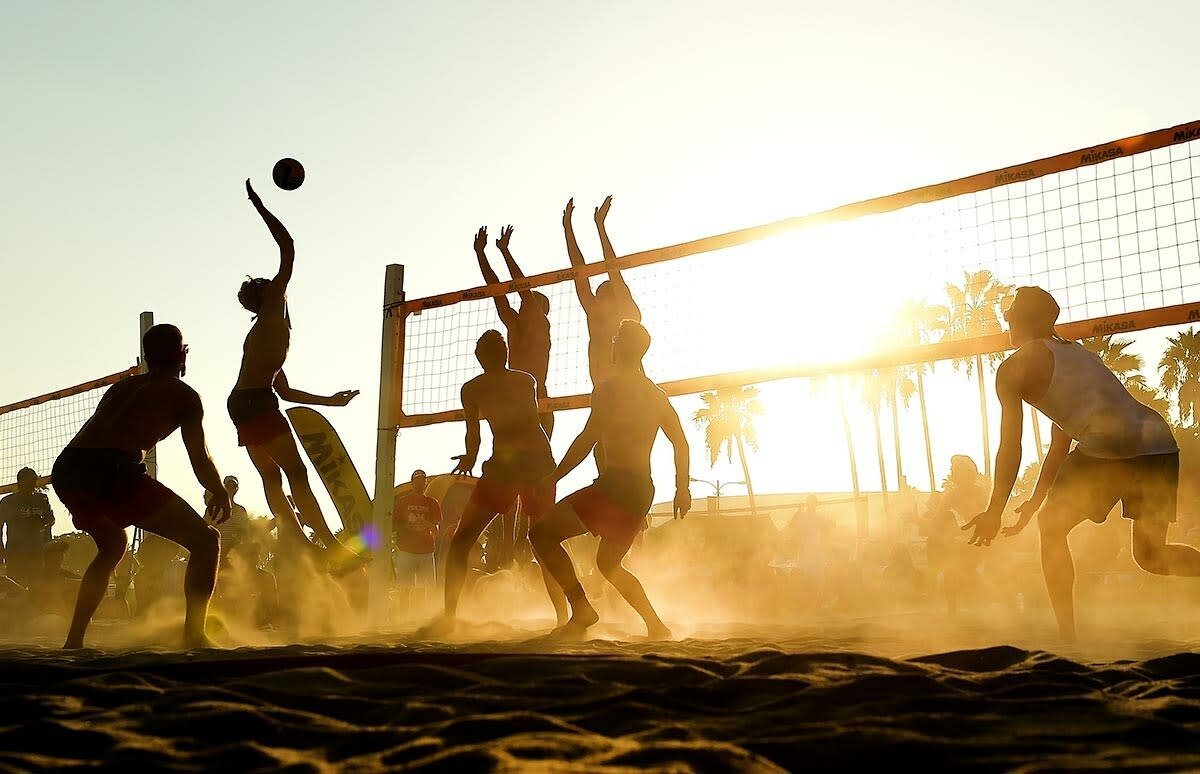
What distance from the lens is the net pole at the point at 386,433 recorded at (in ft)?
25.3

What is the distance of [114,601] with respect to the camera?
1136 centimetres

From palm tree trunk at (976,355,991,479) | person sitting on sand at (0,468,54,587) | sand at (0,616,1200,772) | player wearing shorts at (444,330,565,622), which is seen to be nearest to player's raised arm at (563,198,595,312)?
player wearing shorts at (444,330,565,622)

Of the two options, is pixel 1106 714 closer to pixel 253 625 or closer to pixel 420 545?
pixel 253 625

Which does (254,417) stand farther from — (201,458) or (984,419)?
(984,419)

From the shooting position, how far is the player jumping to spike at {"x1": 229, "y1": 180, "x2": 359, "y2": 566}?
5.84 meters

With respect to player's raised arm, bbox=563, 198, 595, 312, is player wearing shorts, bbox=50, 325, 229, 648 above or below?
below

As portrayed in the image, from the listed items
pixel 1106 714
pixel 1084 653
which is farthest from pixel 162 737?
pixel 1084 653

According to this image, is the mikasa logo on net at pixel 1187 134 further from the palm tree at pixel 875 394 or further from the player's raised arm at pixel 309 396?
the palm tree at pixel 875 394

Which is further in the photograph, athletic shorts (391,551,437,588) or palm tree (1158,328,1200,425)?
palm tree (1158,328,1200,425)

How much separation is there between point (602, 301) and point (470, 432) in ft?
5.92

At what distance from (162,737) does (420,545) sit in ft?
25.3

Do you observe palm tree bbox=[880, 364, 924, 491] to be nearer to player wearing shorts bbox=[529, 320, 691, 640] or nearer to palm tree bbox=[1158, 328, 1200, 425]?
palm tree bbox=[1158, 328, 1200, 425]

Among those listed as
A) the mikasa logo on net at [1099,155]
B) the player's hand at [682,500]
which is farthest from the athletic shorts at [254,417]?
the mikasa logo on net at [1099,155]

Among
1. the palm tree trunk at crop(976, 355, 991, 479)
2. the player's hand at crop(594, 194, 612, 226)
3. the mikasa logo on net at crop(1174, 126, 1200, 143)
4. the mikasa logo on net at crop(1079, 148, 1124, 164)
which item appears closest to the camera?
the mikasa logo on net at crop(1174, 126, 1200, 143)
